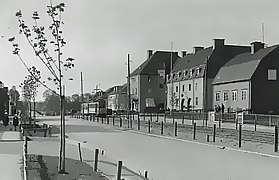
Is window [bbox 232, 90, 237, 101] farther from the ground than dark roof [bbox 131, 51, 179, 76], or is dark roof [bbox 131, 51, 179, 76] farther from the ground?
dark roof [bbox 131, 51, 179, 76]

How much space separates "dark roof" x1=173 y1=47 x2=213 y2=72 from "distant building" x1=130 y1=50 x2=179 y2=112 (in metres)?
9.29

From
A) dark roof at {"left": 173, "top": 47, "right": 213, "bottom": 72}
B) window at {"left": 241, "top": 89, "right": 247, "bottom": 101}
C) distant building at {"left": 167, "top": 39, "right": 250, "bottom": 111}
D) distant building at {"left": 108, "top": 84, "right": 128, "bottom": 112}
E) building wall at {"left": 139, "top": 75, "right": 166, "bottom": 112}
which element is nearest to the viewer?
window at {"left": 241, "top": 89, "right": 247, "bottom": 101}

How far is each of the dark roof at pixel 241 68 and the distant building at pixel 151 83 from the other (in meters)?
31.3

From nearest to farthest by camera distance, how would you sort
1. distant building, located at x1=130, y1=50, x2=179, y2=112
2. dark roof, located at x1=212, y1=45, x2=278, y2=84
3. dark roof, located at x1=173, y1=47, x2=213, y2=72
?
dark roof, located at x1=212, y1=45, x2=278, y2=84
dark roof, located at x1=173, y1=47, x2=213, y2=72
distant building, located at x1=130, y1=50, x2=179, y2=112

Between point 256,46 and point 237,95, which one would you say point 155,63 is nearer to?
point 256,46

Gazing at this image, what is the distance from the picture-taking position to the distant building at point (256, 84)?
60406 mm

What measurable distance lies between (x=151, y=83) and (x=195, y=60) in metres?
22.1

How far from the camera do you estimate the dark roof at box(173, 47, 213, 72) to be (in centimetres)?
8124

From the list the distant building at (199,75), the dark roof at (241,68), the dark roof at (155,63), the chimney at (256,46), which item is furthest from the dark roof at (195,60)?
the chimney at (256,46)

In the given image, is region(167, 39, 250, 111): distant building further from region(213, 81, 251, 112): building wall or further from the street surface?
the street surface

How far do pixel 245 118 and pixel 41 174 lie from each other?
95.4 feet

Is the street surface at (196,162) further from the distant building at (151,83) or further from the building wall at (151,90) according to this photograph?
the building wall at (151,90)

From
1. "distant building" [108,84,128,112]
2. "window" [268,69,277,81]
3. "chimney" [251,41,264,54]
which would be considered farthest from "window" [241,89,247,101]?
"distant building" [108,84,128,112]

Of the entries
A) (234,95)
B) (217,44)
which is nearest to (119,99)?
(217,44)
